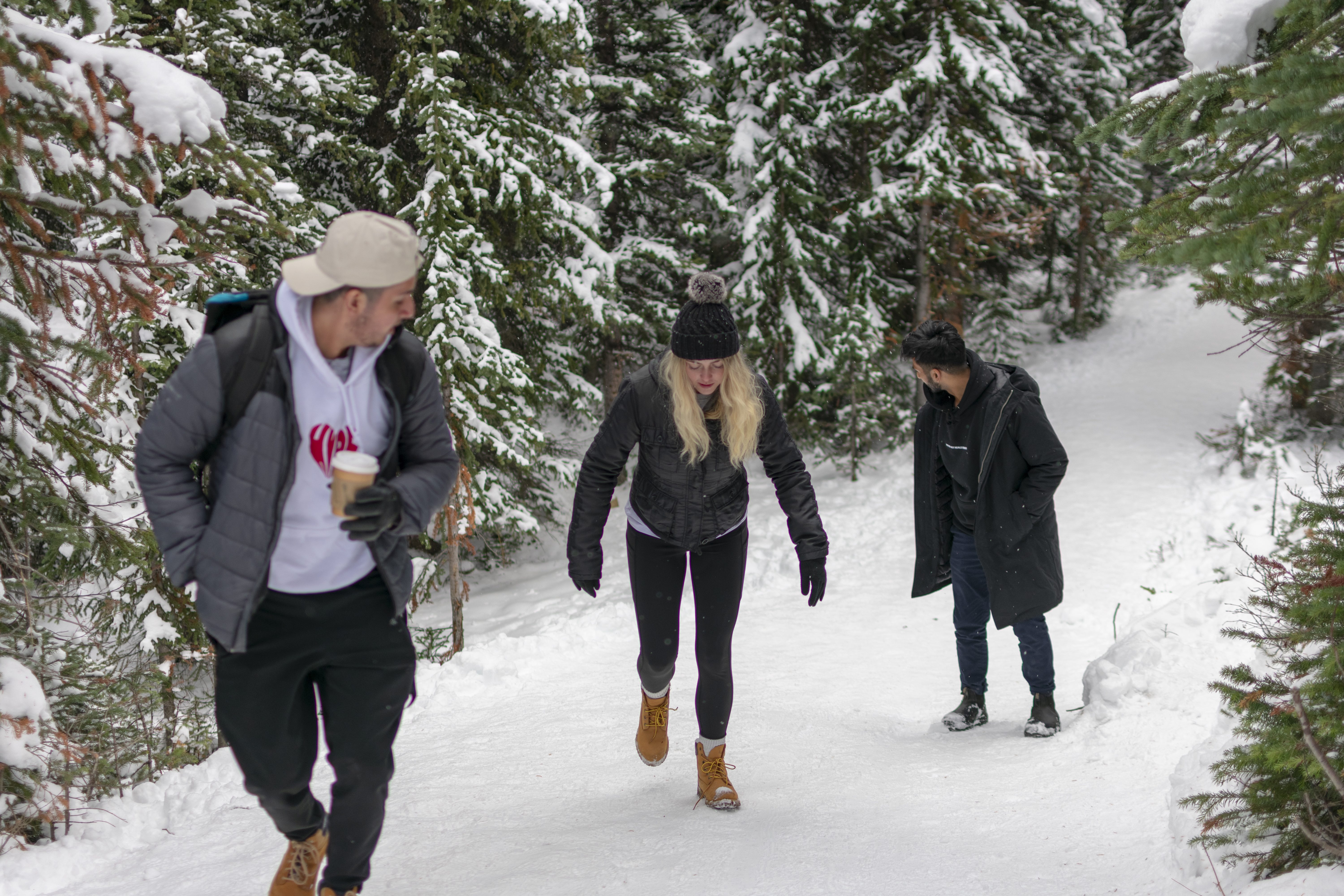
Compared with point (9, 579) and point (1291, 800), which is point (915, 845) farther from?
point (9, 579)

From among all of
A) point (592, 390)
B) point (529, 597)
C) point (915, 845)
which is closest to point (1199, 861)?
point (915, 845)

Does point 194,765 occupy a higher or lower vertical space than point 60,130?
lower

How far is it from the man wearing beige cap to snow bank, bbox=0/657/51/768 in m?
1.67

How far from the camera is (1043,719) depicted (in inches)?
211

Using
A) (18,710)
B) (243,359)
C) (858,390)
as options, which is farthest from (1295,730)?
(858,390)

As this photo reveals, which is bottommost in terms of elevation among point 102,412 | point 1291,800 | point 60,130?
point 1291,800

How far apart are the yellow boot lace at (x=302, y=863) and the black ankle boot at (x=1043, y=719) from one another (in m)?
4.09

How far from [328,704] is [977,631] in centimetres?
413

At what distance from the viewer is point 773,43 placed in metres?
13.6

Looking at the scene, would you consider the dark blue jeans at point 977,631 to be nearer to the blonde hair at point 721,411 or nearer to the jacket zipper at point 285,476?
the blonde hair at point 721,411

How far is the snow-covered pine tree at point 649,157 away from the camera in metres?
13.3

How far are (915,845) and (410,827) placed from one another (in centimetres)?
239

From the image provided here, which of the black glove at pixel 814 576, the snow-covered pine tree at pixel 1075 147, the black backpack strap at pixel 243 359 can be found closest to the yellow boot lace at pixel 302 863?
the black backpack strap at pixel 243 359

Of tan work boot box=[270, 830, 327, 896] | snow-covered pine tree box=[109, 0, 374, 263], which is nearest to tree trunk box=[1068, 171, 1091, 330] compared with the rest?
snow-covered pine tree box=[109, 0, 374, 263]
